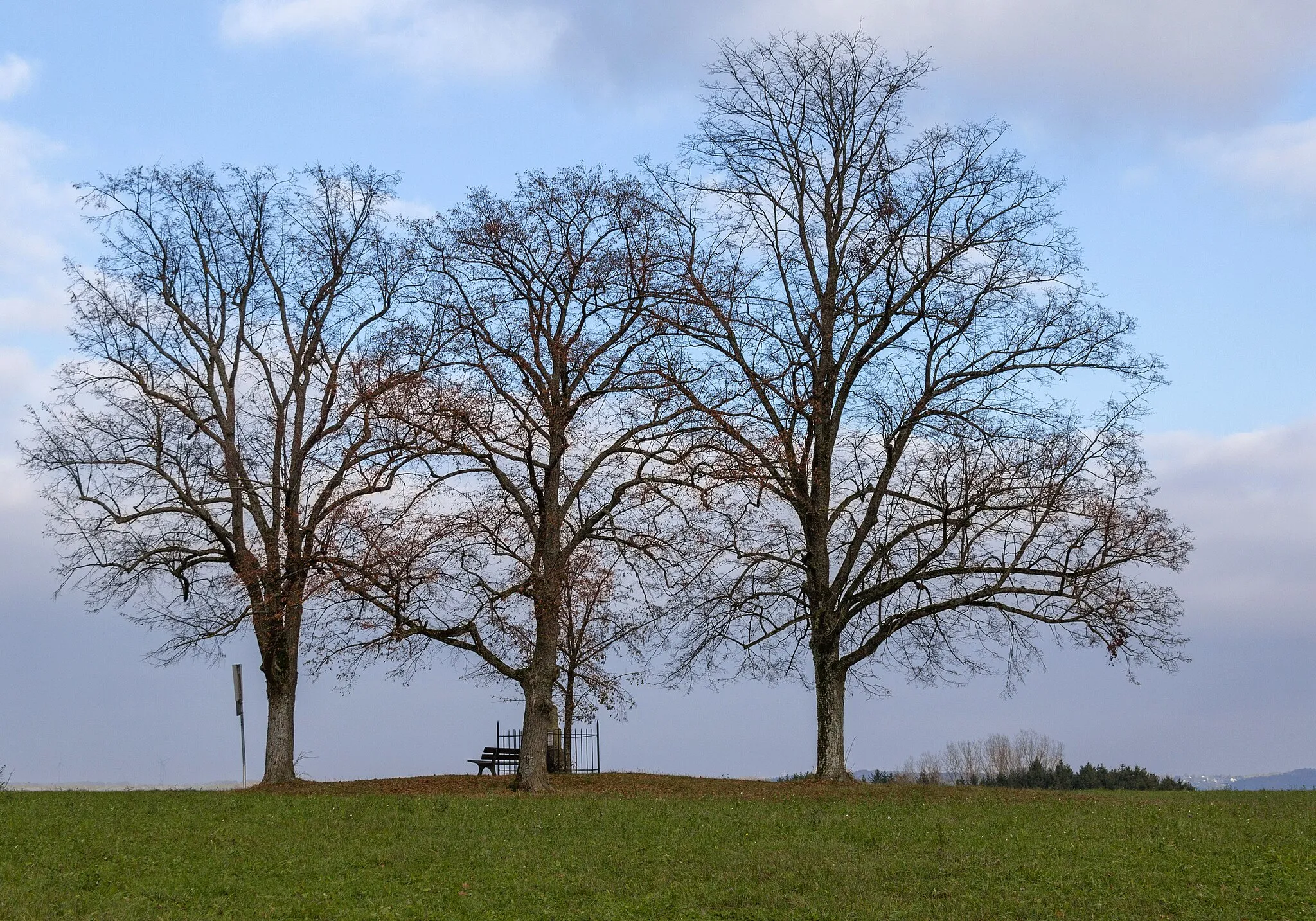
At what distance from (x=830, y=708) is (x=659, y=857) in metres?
9.24

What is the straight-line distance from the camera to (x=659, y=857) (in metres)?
15.4

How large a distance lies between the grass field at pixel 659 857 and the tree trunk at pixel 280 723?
170 inches

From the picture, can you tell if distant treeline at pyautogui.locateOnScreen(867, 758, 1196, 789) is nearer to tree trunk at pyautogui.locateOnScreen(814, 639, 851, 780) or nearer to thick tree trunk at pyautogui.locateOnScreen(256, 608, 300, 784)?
tree trunk at pyautogui.locateOnScreen(814, 639, 851, 780)

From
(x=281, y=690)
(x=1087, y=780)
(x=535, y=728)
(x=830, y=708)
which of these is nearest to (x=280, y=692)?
(x=281, y=690)

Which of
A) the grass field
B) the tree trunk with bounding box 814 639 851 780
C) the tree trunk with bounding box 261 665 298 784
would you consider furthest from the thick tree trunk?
the tree trunk with bounding box 814 639 851 780

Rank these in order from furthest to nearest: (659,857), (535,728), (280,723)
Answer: (280,723), (535,728), (659,857)

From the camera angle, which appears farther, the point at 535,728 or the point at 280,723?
the point at 280,723

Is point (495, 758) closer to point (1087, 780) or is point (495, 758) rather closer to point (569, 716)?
point (569, 716)

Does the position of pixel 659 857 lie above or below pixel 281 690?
below

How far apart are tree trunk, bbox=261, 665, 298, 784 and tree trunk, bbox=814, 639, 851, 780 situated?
1138 centimetres

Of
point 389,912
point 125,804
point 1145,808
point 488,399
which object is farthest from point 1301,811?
point 125,804

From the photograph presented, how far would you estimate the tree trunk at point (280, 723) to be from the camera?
2483 cm

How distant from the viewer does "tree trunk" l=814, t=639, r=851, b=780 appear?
2375cm

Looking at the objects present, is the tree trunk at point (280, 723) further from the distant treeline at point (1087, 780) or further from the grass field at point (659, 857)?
the distant treeline at point (1087, 780)
